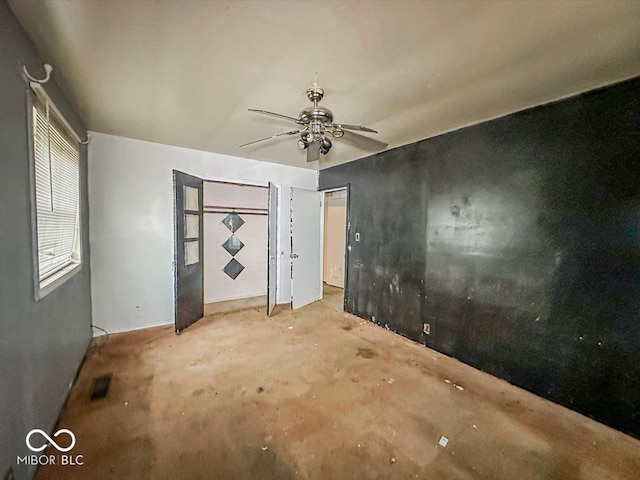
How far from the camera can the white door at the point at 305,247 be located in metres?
4.39

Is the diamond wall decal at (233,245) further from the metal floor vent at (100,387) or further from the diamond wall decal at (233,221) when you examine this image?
the metal floor vent at (100,387)

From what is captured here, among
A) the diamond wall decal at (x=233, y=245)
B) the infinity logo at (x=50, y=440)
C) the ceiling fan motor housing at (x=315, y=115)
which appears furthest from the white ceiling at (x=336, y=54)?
the diamond wall decal at (x=233, y=245)

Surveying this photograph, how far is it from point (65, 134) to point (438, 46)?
9.78 feet

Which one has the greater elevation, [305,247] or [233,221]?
[233,221]

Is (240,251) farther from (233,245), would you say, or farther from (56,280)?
(56,280)

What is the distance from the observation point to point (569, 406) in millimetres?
2027

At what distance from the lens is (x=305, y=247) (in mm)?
4570

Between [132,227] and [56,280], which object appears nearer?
[56,280]

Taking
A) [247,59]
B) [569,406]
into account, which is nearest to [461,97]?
[247,59]

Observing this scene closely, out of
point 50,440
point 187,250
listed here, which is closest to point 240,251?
point 187,250

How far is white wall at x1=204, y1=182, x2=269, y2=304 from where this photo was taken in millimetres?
4578

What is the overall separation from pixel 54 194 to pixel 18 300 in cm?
112

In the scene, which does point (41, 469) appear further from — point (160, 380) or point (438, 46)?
point (438, 46)

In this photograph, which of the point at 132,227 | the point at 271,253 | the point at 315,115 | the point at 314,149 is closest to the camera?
the point at 315,115
